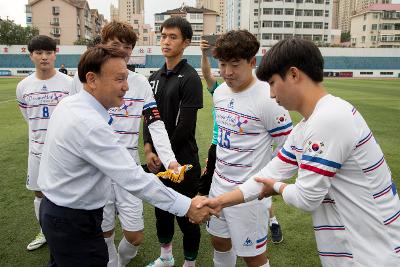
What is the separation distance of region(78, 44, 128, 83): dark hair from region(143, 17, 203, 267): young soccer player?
1.40 m

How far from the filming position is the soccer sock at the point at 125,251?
4.01 metres

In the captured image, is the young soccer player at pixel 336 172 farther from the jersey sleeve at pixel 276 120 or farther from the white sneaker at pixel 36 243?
the white sneaker at pixel 36 243

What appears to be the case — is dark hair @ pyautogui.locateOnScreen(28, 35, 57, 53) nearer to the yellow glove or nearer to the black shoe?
the yellow glove

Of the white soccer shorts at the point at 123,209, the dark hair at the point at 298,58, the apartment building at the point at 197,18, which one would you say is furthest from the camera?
the apartment building at the point at 197,18

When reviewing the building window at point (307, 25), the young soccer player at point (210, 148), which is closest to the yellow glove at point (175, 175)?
the young soccer player at point (210, 148)

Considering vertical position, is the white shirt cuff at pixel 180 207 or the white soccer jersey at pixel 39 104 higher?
the white soccer jersey at pixel 39 104

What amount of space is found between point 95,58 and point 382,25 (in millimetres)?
98926

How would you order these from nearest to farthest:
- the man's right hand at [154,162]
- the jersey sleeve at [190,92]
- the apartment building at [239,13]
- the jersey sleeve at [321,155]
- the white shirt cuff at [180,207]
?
1. the jersey sleeve at [321,155]
2. the white shirt cuff at [180,207]
3. the jersey sleeve at [190,92]
4. the man's right hand at [154,162]
5. the apartment building at [239,13]

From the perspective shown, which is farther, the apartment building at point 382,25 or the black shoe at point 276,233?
the apartment building at point 382,25

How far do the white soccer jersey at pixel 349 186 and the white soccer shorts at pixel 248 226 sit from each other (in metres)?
1.07

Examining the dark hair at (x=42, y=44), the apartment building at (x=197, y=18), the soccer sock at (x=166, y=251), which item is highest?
the apartment building at (x=197, y=18)

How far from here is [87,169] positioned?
252 cm

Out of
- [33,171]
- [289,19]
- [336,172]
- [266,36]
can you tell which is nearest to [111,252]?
[33,171]

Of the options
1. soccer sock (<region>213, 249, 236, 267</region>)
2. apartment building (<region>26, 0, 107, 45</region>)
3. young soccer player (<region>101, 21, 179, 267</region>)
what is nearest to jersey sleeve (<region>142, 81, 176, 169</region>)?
young soccer player (<region>101, 21, 179, 267</region>)
